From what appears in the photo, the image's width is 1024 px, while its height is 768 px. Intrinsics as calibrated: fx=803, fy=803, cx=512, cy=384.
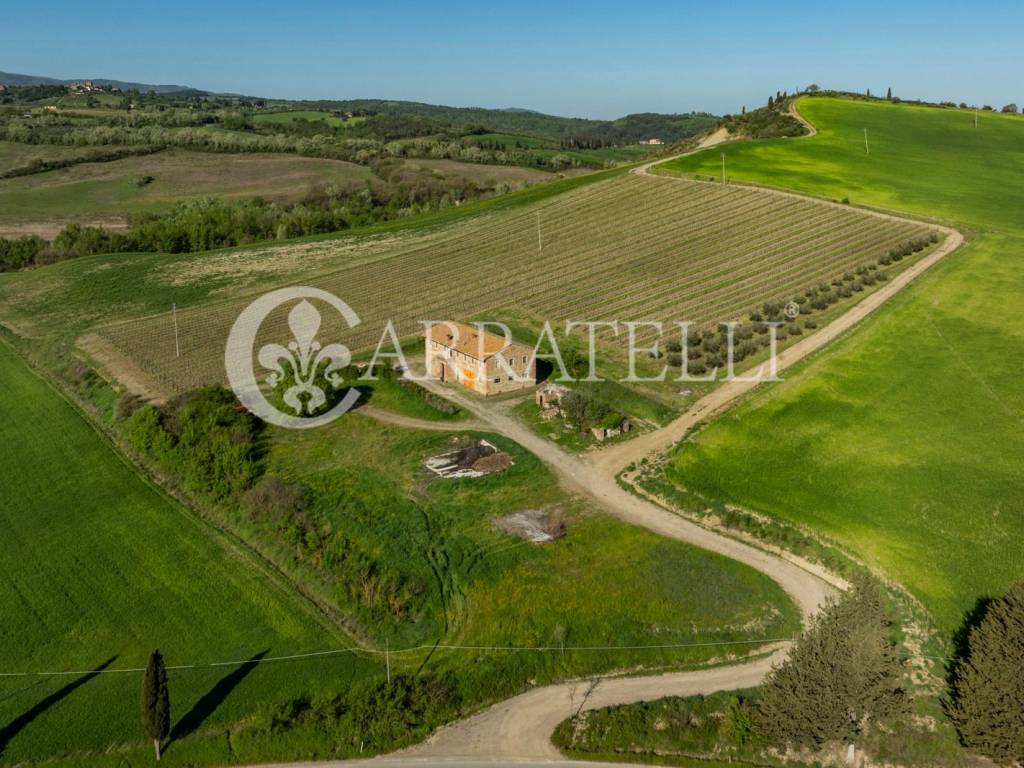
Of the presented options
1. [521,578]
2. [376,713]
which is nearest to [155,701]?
[376,713]

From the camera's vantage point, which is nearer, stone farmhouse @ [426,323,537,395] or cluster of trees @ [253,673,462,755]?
cluster of trees @ [253,673,462,755]

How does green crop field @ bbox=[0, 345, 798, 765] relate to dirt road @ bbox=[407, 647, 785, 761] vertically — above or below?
above

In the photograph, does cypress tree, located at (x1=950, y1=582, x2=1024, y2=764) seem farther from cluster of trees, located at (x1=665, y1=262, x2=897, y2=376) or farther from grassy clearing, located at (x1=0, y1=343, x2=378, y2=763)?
cluster of trees, located at (x1=665, y1=262, x2=897, y2=376)

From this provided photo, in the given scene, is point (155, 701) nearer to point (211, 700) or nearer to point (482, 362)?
point (211, 700)

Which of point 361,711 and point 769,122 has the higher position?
point 769,122

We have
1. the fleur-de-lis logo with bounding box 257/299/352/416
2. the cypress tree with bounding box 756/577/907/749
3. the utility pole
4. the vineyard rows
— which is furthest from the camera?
the vineyard rows

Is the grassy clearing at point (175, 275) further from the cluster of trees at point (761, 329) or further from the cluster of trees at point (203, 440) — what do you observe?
the cluster of trees at point (761, 329)

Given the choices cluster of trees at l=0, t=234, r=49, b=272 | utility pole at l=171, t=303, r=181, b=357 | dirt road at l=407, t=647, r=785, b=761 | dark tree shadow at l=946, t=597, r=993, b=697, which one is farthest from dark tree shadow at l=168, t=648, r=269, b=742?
cluster of trees at l=0, t=234, r=49, b=272

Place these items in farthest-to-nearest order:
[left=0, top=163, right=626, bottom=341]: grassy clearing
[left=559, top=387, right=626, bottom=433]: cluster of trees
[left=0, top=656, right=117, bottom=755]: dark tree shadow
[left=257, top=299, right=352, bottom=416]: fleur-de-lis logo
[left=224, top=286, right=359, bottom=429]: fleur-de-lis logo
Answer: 1. [left=0, top=163, right=626, bottom=341]: grassy clearing
2. [left=257, top=299, right=352, bottom=416]: fleur-de-lis logo
3. [left=224, top=286, right=359, bottom=429]: fleur-de-lis logo
4. [left=559, top=387, right=626, bottom=433]: cluster of trees
5. [left=0, top=656, right=117, bottom=755]: dark tree shadow
